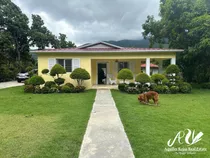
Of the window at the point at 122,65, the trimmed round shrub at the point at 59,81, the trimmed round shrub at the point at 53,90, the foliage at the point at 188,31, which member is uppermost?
the foliage at the point at 188,31

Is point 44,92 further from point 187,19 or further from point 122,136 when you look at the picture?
point 187,19

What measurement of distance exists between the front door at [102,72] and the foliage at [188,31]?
6.38 m

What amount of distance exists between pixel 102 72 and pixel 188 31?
797cm

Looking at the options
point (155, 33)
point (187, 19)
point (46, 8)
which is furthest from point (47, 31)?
point (187, 19)

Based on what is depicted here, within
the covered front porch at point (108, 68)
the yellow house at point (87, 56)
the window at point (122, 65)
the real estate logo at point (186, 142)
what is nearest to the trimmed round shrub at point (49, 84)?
the yellow house at point (87, 56)

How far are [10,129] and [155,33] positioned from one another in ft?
55.2

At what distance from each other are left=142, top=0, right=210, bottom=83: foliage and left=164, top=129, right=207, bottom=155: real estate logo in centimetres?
963

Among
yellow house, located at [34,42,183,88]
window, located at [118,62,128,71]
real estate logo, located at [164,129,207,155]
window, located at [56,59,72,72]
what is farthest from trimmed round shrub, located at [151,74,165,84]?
real estate logo, located at [164,129,207,155]

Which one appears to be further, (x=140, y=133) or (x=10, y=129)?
(x=10, y=129)

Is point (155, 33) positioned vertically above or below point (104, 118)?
above

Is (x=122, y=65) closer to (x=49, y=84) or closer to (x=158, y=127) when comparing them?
(x=49, y=84)

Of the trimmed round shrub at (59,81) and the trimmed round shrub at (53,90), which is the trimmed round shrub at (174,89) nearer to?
the trimmed round shrub at (59,81)

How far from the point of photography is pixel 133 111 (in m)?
6.95

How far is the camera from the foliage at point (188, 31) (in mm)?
13094
